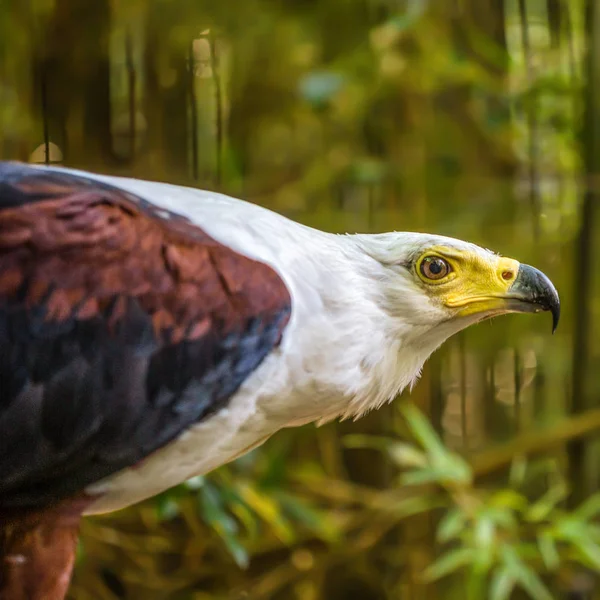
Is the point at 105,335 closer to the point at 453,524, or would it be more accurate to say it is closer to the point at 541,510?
the point at 453,524

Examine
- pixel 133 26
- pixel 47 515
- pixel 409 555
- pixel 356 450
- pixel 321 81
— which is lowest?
pixel 409 555

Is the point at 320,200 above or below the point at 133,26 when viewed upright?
below

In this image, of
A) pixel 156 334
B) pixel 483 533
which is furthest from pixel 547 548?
pixel 156 334

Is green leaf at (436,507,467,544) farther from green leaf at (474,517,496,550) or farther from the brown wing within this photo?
the brown wing

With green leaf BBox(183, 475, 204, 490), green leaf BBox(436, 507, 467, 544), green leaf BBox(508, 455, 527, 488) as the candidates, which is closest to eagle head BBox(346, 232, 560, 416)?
green leaf BBox(183, 475, 204, 490)

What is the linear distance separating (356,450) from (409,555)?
0.36 metres

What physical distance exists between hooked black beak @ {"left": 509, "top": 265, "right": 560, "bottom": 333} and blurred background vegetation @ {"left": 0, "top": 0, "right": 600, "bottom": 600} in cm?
99

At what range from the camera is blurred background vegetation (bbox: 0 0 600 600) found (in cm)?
236

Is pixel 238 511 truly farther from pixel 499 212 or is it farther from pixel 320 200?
pixel 499 212

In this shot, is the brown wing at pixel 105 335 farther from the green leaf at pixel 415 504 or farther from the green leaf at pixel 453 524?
the green leaf at pixel 415 504

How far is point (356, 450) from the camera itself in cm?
274

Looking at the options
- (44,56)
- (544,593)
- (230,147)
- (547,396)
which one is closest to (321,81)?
(230,147)

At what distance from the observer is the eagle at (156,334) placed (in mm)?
1090

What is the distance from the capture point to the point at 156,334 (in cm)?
110
